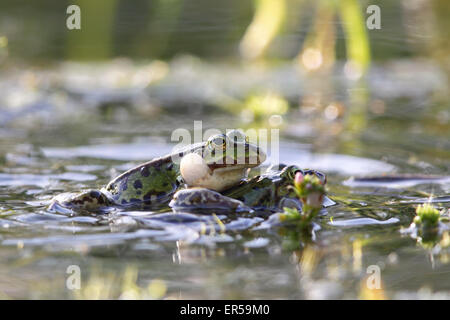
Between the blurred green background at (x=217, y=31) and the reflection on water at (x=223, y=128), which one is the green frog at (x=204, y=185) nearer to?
the reflection on water at (x=223, y=128)

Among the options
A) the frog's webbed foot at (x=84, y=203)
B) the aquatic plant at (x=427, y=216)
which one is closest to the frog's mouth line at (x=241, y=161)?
the frog's webbed foot at (x=84, y=203)

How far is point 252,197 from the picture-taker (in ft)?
13.1

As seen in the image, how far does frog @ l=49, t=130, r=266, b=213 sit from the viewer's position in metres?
3.77

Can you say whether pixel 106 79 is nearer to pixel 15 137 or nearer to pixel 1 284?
pixel 15 137

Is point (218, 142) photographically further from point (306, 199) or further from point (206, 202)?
point (306, 199)

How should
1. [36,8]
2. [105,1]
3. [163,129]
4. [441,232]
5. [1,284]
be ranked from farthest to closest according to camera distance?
[36,8]
[105,1]
[163,129]
[441,232]
[1,284]

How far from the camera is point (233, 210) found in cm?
389

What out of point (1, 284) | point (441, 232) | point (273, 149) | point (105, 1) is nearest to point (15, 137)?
point (273, 149)

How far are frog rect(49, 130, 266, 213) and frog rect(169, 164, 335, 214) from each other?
80mm

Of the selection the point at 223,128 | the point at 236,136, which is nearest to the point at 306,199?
the point at 236,136

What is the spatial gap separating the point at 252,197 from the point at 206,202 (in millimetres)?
299

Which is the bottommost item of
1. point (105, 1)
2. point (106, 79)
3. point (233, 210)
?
point (233, 210)

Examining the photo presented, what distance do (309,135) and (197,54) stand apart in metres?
4.95

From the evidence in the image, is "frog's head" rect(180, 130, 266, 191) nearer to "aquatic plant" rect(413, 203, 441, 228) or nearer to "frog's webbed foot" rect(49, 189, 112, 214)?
"frog's webbed foot" rect(49, 189, 112, 214)
